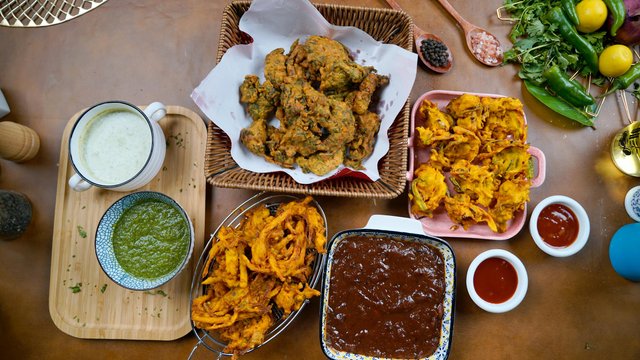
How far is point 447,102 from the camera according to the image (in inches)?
109

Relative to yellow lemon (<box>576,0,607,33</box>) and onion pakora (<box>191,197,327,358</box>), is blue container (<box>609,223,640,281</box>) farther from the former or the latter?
onion pakora (<box>191,197,327,358</box>)

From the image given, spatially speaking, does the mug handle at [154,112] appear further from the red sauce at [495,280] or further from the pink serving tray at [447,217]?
the red sauce at [495,280]

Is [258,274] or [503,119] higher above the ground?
[503,119]

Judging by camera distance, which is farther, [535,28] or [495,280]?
[535,28]

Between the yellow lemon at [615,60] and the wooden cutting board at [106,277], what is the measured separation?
2.76m

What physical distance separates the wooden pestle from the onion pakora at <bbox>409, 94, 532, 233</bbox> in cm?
250

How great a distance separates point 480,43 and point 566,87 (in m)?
0.64

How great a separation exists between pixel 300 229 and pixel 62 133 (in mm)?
1805

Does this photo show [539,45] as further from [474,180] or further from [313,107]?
[313,107]

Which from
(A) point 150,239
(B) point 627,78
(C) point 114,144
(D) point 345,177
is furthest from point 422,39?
(A) point 150,239

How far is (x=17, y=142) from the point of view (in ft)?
8.63

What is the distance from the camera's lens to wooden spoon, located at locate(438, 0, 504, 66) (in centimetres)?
288

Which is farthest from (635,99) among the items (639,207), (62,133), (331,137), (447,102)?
(62,133)

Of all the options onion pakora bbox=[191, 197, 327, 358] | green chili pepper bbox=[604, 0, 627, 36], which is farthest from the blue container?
onion pakora bbox=[191, 197, 327, 358]
